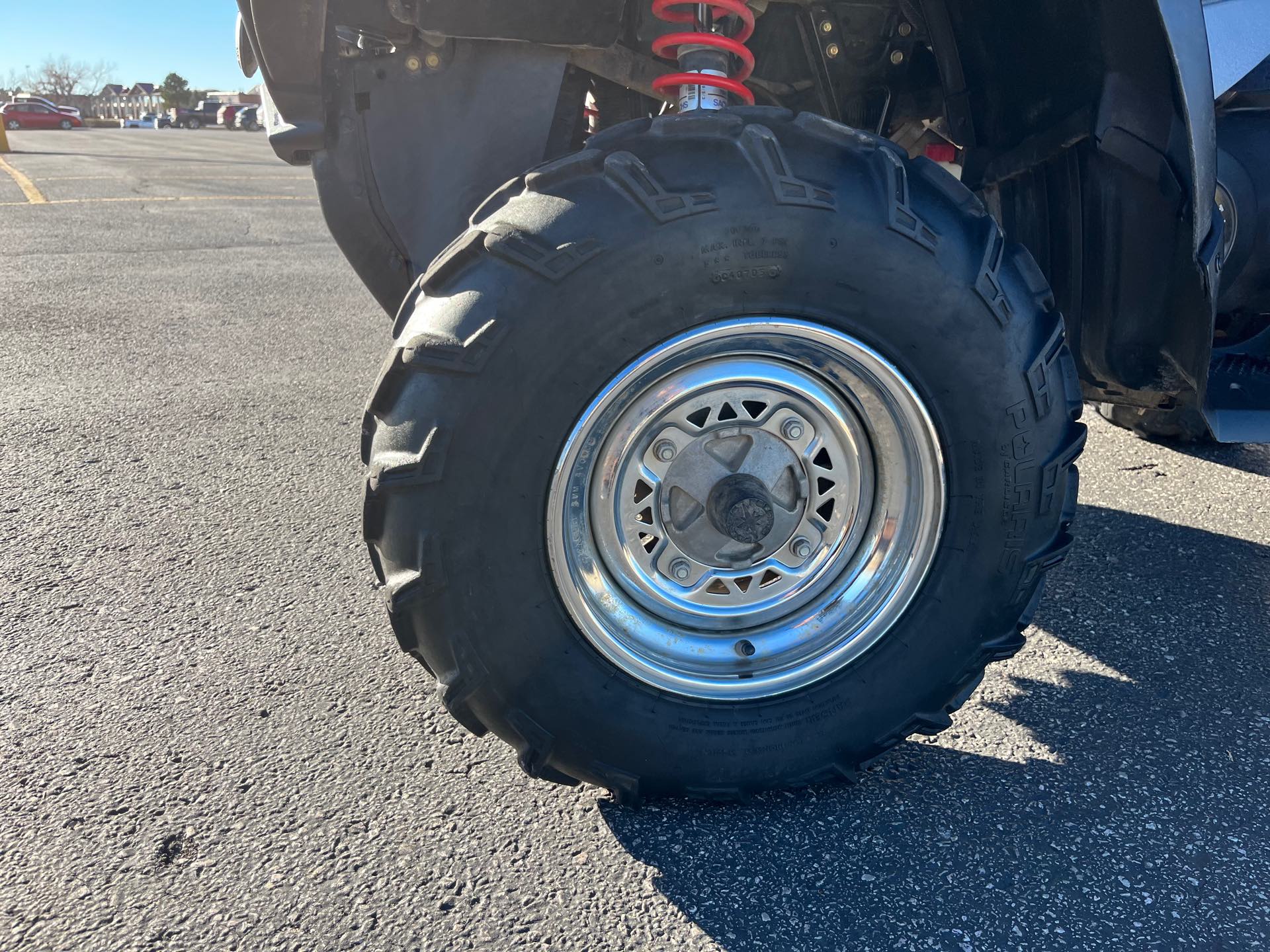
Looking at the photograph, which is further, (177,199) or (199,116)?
(199,116)

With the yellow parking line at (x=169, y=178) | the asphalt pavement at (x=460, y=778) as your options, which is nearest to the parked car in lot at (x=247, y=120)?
the yellow parking line at (x=169, y=178)

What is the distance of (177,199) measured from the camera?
1128 centimetres

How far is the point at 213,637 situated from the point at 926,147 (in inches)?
118

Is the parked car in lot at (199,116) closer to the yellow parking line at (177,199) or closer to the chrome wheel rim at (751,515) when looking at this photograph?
the yellow parking line at (177,199)

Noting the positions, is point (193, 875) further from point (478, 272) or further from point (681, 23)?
point (681, 23)

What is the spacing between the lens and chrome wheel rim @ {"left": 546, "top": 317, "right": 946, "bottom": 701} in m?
1.83

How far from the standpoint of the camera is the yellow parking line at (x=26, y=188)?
10.6 m

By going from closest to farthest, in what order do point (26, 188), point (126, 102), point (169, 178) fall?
point (26, 188) → point (169, 178) → point (126, 102)

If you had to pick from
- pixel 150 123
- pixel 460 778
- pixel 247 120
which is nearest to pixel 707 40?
pixel 460 778

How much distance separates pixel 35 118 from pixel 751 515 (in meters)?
53.2

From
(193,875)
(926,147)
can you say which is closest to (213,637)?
(193,875)

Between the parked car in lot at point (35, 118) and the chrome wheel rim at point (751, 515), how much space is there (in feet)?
166

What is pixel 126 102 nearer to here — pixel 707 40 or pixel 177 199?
pixel 177 199

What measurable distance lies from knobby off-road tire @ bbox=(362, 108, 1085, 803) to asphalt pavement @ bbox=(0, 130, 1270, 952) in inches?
7.9
